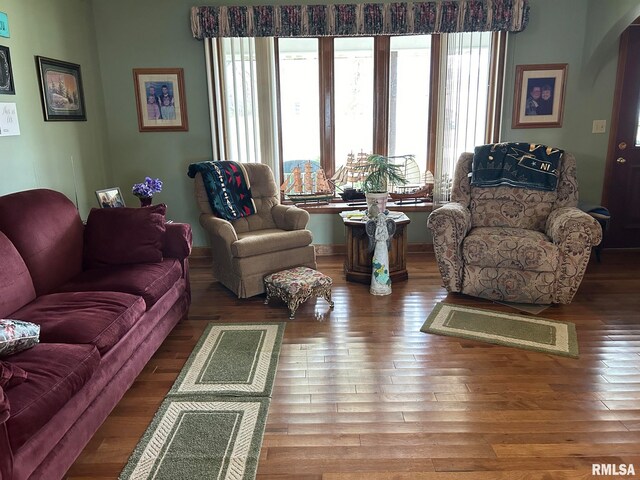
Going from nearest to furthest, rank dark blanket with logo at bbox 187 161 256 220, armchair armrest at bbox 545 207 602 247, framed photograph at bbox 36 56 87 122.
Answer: armchair armrest at bbox 545 207 602 247, framed photograph at bbox 36 56 87 122, dark blanket with logo at bbox 187 161 256 220

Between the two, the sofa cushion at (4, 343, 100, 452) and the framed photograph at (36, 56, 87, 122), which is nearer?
the sofa cushion at (4, 343, 100, 452)

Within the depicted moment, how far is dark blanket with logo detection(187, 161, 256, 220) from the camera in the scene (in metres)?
3.72

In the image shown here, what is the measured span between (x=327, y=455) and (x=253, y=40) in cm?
364

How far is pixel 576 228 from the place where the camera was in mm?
3104

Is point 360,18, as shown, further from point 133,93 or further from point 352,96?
point 133,93

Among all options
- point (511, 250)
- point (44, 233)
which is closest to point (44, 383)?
point (44, 233)

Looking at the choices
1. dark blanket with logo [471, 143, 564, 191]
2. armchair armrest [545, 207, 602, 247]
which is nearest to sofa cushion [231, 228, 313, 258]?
dark blanket with logo [471, 143, 564, 191]

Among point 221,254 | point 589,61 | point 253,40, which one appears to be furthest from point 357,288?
point 589,61

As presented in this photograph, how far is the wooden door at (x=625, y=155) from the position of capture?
13.9 feet

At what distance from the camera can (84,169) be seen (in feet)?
12.7

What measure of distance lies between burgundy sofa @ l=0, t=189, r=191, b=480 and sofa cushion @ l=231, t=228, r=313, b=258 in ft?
1.47

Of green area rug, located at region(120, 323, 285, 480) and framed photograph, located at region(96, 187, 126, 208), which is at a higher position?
framed photograph, located at region(96, 187, 126, 208)

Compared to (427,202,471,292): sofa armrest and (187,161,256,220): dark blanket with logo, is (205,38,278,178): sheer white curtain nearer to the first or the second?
(187,161,256,220): dark blanket with logo

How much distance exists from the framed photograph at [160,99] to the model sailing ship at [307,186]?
112 centimetres
